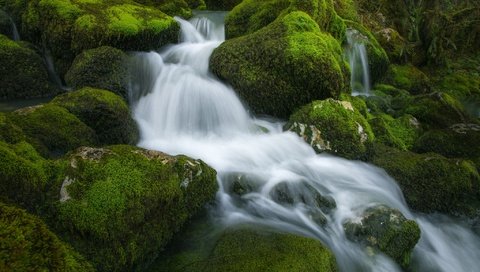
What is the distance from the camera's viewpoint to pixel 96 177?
3609 millimetres

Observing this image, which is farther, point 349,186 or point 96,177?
point 349,186

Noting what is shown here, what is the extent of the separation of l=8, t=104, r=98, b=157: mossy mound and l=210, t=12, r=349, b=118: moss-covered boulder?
345 cm

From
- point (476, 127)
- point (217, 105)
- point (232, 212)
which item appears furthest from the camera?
point (476, 127)

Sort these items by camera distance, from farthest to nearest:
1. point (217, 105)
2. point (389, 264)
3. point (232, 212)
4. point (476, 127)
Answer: point (476, 127), point (217, 105), point (232, 212), point (389, 264)

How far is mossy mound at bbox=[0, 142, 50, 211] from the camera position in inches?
121

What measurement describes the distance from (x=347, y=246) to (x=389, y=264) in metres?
0.49

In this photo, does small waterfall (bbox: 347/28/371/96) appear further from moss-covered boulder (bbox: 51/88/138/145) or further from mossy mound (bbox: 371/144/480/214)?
moss-covered boulder (bbox: 51/88/138/145)

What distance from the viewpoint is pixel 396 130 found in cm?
874

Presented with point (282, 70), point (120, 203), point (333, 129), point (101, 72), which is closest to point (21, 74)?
point (101, 72)

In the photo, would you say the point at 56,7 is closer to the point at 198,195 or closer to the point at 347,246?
the point at 198,195

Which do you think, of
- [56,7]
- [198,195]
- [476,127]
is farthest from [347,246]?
[56,7]

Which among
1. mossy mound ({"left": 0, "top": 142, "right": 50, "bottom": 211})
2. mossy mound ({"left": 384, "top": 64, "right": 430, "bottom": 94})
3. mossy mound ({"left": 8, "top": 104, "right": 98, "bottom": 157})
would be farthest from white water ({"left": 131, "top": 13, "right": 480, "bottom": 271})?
mossy mound ({"left": 384, "top": 64, "right": 430, "bottom": 94})

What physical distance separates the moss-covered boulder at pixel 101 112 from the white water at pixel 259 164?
0.67m

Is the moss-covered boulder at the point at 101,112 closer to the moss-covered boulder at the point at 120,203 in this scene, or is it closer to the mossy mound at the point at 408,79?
the moss-covered boulder at the point at 120,203
